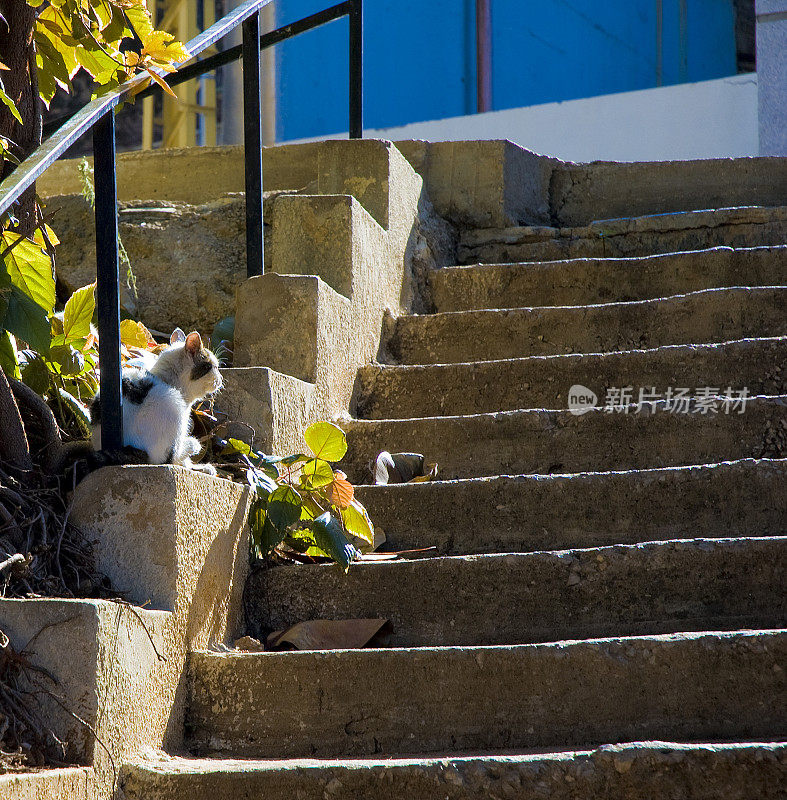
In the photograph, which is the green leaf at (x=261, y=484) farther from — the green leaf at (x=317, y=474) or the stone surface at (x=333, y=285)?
the stone surface at (x=333, y=285)

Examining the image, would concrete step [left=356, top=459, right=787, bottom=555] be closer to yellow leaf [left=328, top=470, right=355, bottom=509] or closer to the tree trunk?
yellow leaf [left=328, top=470, right=355, bottom=509]

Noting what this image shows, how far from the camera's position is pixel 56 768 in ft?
4.61

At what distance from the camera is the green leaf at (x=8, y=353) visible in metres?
1.90

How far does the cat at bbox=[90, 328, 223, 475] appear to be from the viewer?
198cm

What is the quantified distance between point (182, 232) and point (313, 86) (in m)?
3.87

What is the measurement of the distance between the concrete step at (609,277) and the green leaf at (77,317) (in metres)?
1.45

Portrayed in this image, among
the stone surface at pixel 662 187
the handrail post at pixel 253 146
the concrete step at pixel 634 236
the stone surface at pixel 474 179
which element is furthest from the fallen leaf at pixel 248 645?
the stone surface at pixel 662 187

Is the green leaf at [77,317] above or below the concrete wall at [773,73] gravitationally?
below

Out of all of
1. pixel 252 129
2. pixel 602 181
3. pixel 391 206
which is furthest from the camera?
pixel 602 181

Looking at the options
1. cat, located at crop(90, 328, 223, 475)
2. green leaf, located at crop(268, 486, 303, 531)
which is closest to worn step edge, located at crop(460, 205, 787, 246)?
cat, located at crop(90, 328, 223, 475)

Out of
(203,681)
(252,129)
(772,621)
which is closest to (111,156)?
(252,129)

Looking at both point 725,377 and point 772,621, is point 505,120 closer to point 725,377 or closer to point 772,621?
point 725,377

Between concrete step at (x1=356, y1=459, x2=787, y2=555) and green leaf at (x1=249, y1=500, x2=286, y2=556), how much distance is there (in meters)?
0.29

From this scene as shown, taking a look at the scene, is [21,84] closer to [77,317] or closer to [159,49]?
[159,49]
